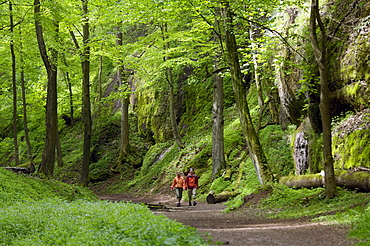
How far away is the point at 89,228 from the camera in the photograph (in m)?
5.88

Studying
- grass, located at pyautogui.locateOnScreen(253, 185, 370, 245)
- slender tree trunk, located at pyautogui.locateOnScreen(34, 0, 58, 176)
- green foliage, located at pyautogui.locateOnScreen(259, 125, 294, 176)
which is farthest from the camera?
green foliage, located at pyautogui.locateOnScreen(259, 125, 294, 176)

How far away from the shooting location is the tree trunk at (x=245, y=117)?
11578mm

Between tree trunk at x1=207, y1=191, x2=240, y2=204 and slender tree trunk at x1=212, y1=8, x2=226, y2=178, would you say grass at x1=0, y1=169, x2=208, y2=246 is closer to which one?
tree trunk at x1=207, y1=191, x2=240, y2=204

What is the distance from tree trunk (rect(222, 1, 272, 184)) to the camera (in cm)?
1158

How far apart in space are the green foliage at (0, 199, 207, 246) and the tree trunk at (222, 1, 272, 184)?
16.9 ft

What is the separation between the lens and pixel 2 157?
1371 inches

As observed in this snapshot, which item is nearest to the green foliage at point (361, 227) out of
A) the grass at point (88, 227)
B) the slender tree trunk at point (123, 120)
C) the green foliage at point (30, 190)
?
the grass at point (88, 227)

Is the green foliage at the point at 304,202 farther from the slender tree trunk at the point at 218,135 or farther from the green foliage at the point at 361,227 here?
the slender tree trunk at the point at 218,135

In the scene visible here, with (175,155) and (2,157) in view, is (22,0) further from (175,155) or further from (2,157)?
(2,157)

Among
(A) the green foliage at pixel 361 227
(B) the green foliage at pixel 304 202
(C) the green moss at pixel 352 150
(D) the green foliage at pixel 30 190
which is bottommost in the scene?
(B) the green foliage at pixel 304 202

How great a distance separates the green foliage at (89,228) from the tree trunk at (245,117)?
16.9ft

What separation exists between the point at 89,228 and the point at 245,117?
282 inches

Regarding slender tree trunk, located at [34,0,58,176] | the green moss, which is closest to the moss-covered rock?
the green moss

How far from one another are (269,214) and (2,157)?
32.4 meters
